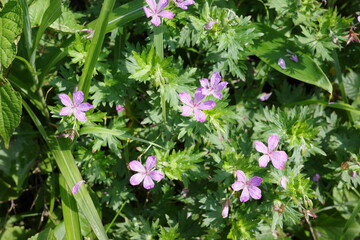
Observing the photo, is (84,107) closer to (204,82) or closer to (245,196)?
(204,82)

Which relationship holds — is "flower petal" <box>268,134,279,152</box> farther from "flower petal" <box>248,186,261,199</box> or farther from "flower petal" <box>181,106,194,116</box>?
"flower petal" <box>181,106,194,116</box>

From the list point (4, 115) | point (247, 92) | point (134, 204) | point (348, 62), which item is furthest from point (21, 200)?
point (348, 62)

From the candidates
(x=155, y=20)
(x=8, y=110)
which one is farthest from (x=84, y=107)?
(x=155, y=20)

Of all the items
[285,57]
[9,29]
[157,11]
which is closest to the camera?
[9,29]

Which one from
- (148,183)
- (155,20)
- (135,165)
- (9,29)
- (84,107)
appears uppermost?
(9,29)

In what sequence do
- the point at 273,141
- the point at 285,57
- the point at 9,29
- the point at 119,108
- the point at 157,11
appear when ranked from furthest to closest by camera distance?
the point at 285,57 < the point at 119,108 < the point at 273,141 < the point at 157,11 < the point at 9,29

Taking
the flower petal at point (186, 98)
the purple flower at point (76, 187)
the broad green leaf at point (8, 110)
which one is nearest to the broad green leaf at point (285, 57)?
the flower petal at point (186, 98)

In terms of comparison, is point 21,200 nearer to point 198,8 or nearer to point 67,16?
point 67,16
